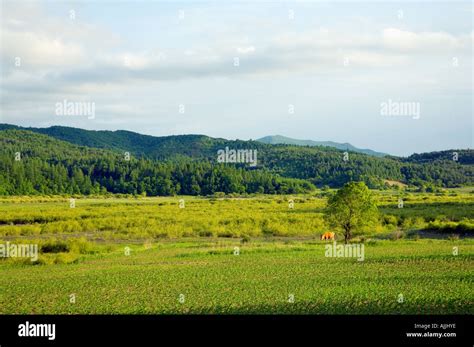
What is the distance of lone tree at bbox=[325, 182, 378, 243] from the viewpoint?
113ft

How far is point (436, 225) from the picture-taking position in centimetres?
4494

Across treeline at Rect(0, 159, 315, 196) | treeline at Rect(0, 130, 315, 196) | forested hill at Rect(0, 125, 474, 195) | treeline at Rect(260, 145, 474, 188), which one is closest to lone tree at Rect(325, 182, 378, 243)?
forested hill at Rect(0, 125, 474, 195)

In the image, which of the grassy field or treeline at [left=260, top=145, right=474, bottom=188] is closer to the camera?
the grassy field

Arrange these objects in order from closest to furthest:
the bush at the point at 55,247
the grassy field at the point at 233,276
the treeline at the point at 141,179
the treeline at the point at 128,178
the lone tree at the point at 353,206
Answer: the grassy field at the point at 233,276
the bush at the point at 55,247
the lone tree at the point at 353,206
the treeline at the point at 128,178
the treeline at the point at 141,179

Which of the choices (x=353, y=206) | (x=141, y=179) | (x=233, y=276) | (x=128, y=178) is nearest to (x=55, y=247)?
(x=233, y=276)

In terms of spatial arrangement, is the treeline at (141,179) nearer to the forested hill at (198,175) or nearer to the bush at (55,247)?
the forested hill at (198,175)

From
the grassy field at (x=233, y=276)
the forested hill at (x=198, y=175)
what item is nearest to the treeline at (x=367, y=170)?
the forested hill at (x=198, y=175)

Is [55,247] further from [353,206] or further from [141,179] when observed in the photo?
[141,179]

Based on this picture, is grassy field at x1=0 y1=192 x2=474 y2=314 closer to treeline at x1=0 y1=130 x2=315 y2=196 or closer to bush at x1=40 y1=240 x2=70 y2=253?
bush at x1=40 y1=240 x2=70 y2=253

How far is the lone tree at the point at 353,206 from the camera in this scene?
113 ft

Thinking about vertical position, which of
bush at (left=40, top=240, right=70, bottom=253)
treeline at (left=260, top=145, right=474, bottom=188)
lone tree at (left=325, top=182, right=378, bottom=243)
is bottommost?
bush at (left=40, top=240, right=70, bottom=253)
